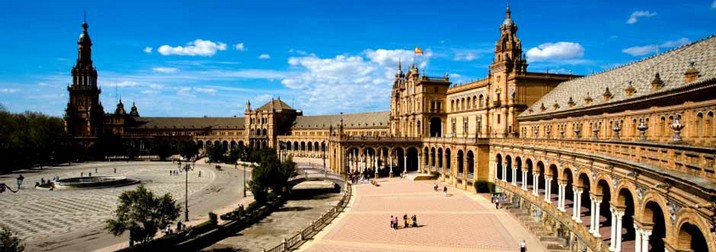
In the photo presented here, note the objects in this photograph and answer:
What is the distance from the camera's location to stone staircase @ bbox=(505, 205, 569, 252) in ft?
108

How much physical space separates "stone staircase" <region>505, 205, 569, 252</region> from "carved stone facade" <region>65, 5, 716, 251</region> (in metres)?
0.56

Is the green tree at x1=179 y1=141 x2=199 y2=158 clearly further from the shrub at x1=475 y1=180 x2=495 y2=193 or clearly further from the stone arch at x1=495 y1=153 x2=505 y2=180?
the stone arch at x1=495 y1=153 x2=505 y2=180

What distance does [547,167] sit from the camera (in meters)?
37.8

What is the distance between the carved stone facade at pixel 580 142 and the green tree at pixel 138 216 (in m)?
29.2

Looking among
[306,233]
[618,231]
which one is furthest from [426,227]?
[618,231]

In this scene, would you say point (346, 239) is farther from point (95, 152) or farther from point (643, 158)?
point (95, 152)

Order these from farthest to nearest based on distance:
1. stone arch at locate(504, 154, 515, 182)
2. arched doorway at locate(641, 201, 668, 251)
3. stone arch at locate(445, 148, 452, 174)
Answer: stone arch at locate(445, 148, 452, 174)
stone arch at locate(504, 154, 515, 182)
arched doorway at locate(641, 201, 668, 251)

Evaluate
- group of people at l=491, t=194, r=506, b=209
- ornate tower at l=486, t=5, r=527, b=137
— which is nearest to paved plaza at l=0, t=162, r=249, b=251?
group of people at l=491, t=194, r=506, b=209

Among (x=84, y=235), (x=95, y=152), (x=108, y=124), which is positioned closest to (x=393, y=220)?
(x=84, y=235)

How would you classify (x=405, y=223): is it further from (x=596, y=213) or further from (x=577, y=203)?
(x=596, y=213)

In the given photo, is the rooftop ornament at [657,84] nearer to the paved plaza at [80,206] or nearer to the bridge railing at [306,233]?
the bridge railing at [306,233]

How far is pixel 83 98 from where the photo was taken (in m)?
132

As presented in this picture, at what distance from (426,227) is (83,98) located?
410ft

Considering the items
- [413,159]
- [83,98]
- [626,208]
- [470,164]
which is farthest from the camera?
[83,98]
